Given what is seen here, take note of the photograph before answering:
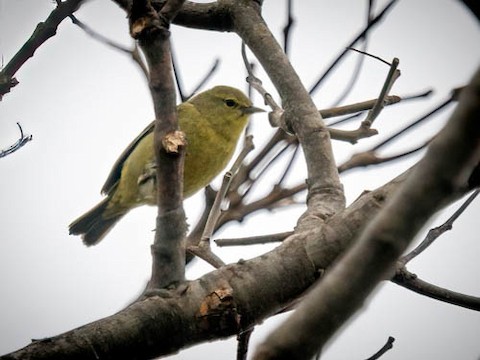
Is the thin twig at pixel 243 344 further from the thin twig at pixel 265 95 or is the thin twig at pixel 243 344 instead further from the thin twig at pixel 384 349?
the thin twig at pixel 265 95

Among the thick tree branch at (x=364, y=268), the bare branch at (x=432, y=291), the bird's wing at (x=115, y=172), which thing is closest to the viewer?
the thick tree branch at (x=364, y=268)

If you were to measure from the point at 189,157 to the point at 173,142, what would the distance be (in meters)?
3.30

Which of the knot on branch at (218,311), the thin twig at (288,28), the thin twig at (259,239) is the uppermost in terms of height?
the thin twig at (288,28)

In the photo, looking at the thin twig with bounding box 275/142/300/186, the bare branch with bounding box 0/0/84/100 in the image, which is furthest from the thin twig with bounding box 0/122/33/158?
the thin twig with bounding box 275/142/300/186

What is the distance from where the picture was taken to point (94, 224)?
19.5 ft

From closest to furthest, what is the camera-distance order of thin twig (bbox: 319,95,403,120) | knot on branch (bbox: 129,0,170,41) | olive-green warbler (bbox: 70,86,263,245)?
knot on branch (bbox: 129,0,170,41) < thin twig (bbox: 319,95,403,120) < olive-green warbler (bbox: 70,86,263,245)

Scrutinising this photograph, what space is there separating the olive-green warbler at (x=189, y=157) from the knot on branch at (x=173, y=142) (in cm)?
288

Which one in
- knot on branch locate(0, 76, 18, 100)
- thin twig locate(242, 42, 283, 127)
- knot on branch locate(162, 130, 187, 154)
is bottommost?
knot on branch locate(162, 130, 187, 154)

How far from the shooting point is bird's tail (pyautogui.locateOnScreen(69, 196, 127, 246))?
589 cm

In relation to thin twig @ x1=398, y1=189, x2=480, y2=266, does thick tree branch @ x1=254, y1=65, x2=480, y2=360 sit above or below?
below

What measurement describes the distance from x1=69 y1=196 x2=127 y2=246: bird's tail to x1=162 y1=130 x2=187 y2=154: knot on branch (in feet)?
13.1

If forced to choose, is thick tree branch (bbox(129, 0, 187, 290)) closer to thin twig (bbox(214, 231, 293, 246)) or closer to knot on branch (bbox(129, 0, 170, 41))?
knot on branch (bbox(129, 0, 170, 41))

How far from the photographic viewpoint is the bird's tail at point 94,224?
19.3 ft

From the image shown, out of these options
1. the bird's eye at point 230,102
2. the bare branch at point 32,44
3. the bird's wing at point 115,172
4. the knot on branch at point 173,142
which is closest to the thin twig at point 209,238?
the knot on branch at point 173,142
